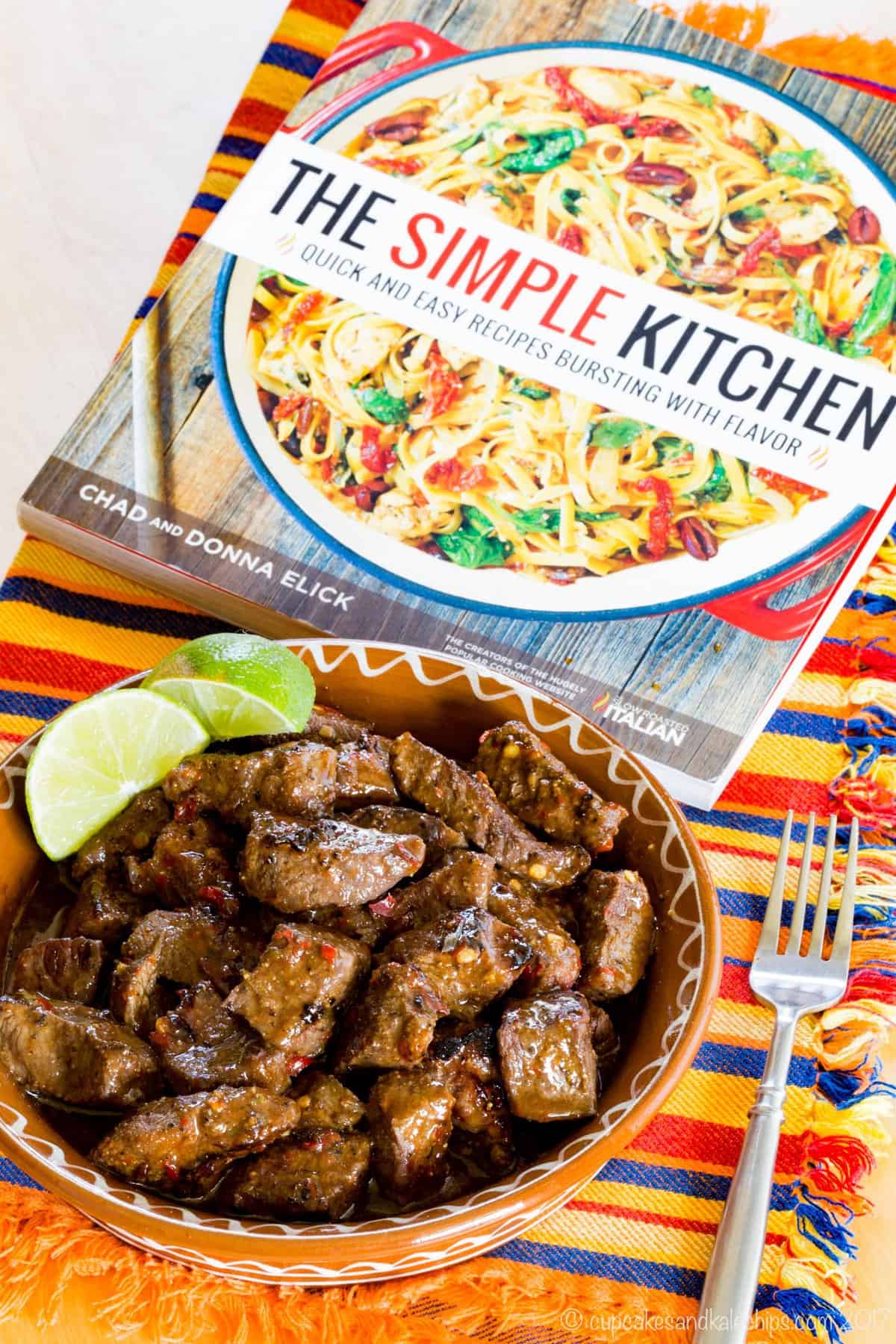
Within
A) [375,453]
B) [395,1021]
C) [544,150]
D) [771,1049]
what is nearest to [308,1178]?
[395,1021]

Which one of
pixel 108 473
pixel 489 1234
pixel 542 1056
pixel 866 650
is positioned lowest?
pixel 489 1234

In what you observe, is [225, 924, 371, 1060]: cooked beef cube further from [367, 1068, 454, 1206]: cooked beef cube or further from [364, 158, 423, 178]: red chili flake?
[364, 158, 423, 178]: red chili flake

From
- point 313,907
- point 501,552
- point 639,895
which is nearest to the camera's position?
point 313,907

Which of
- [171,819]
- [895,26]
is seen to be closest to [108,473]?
[171,819]

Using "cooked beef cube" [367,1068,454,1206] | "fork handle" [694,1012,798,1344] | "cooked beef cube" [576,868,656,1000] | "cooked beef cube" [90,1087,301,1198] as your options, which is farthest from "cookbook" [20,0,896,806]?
"cooked beef cube" [90,1087,301,1198]

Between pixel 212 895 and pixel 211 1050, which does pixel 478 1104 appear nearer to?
pixel 211 1050

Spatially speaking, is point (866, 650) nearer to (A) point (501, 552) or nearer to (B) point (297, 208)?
(A) point (501, 552)
